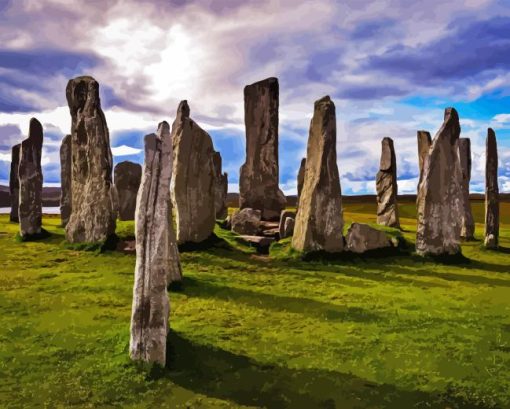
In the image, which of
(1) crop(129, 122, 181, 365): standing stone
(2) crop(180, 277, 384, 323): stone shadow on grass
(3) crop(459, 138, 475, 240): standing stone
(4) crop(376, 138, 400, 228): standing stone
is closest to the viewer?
(1) crop(129, 122, 181, 365): standing stone

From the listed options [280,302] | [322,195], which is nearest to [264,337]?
[280,302]

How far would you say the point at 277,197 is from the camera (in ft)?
82.3

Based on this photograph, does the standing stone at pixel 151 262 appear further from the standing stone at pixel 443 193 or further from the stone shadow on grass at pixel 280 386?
the standing stone at pixel 443 193

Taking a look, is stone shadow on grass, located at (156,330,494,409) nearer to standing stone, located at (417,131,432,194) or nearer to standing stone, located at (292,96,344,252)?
standing stone, located at (292,96,344,252)

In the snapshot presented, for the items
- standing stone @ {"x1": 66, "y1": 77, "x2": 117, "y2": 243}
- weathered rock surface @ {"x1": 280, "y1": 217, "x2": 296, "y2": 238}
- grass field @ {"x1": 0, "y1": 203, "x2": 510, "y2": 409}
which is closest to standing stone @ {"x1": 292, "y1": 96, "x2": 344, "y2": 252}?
grass field @ {"x1": 0, "y1": 203, "x2": 510, "y2": 409}

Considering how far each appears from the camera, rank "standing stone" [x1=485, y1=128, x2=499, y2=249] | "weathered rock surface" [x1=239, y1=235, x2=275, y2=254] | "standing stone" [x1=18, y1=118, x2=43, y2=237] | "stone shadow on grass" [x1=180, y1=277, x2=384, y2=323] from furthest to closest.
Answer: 1. "standing stone" [x1=485, y1=128, x2=499, y2=249]
2. "standing stone" [x1=18, y1=118, x2=43, y2=237]
3. "weathered rock surface" [x1=239, y1=235, x2=275, y2=254]
4. "stone shadow on grass" [x1=180, y1=277, x2=384, y2=323]

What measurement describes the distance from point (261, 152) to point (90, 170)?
8346mm

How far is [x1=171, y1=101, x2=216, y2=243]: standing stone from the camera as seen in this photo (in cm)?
1870

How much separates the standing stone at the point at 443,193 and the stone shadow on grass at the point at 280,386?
11.3m

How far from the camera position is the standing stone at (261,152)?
24844mm

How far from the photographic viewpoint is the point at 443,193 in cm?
1847

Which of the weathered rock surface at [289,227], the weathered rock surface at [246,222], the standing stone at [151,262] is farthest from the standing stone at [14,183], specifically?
the standing stone at [151,262]

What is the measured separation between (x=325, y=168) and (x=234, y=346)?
374 inches

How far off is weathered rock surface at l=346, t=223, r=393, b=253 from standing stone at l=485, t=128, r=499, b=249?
509 centimetres
